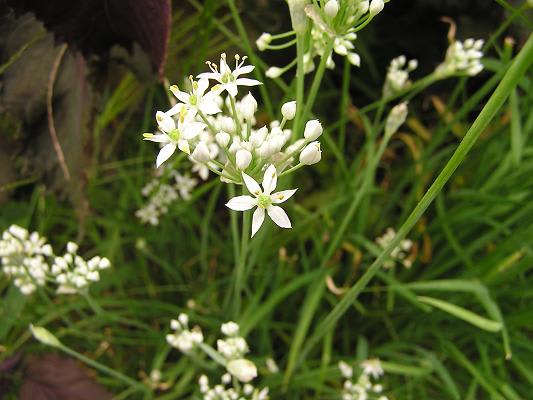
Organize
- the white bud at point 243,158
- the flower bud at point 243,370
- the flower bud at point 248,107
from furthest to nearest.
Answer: the flower bud at point 243,370
the flower bud at point 248,107
the white bud at point 243,158

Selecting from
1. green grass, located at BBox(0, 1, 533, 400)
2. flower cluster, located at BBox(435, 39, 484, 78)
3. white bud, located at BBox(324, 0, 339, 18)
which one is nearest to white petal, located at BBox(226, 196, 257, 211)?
white bud, located at BBox(324, 0, 339, 18)

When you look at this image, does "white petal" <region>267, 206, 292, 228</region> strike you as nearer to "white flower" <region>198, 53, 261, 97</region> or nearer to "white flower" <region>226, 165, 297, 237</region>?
"white flower" <region>226, 165, 297, 237</region>

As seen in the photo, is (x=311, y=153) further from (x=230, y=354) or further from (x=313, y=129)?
(x=230, y=354)

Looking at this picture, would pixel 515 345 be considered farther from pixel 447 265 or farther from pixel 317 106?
pixel 317 106

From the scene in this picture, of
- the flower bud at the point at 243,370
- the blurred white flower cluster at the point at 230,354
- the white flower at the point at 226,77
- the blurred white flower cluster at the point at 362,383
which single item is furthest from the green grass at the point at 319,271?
the white flower at the point at 226,77

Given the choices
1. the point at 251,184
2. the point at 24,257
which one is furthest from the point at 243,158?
the point at 24,257

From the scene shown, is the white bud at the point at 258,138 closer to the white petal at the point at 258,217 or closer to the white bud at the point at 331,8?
the white petal at the point at 258,217

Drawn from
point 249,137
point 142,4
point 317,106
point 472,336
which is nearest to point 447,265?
point 472,336
